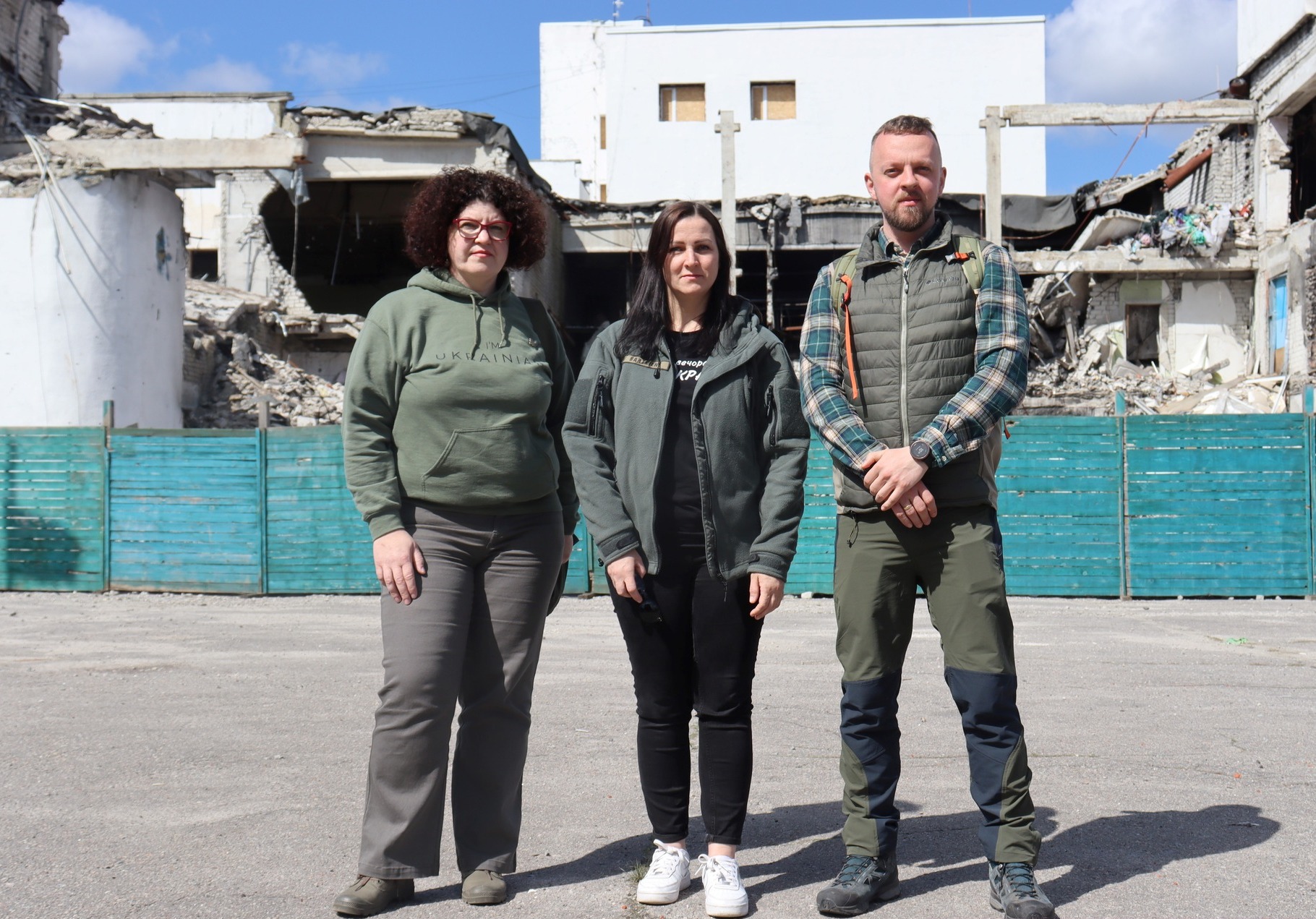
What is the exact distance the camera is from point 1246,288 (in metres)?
23.7

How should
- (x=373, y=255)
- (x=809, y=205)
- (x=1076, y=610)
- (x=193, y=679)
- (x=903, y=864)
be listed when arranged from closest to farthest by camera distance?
(x=903, y=864) → (x=193, y=679) → (x=1076, y=610) → (x=809, y=205) → (x=373, y=255)

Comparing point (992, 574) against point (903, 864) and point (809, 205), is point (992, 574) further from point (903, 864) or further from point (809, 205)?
point (809, 205)

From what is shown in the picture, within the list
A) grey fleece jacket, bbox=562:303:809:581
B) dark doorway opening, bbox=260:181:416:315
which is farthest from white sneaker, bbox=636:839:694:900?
dark doorway opening, bbox=260:181:416:315

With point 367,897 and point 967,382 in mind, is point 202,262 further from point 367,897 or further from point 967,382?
point 967,382

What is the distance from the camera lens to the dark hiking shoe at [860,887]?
3098 mm

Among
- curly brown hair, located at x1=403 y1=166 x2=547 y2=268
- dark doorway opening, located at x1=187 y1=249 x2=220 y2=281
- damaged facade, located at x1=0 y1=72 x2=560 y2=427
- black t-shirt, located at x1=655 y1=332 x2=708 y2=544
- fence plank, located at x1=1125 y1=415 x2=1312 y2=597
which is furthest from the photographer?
dark doorway opening, located at x1=187 y1=249 x2=220 y2=281

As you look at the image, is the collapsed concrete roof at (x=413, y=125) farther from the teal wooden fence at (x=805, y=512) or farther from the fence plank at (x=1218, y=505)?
the fence plank at (x=1218, y=505)

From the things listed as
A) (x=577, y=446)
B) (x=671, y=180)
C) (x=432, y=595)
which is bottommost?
(x=432, y=595)

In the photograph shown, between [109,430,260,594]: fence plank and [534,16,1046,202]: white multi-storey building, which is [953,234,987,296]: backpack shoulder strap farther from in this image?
[534,16,1046,202]: white multi-storey building

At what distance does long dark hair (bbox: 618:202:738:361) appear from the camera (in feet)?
11.0

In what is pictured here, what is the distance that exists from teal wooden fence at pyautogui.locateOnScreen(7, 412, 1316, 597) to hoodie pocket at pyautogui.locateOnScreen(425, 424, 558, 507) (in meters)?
8.31

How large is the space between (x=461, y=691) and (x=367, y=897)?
0.64 metres

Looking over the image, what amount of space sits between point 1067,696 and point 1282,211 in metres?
19.9

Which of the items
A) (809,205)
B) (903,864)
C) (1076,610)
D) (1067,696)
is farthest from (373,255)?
(903,864)
